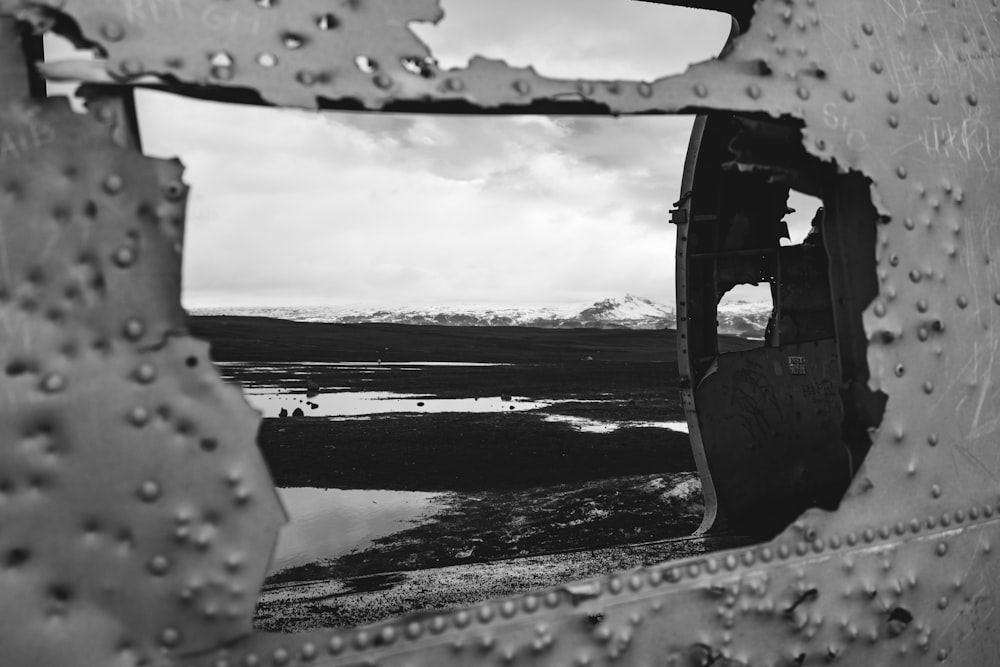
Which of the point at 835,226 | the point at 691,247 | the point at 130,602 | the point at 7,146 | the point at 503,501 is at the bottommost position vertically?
the point at 503,501

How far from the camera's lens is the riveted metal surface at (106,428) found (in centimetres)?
161

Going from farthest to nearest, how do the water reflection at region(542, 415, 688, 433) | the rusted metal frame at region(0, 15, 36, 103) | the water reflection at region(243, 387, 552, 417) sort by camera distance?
the water reflection at region(243, 387, 552, 417), the water reflection at region(542, 415, 688, 433), the rusted metal frame at region(0, 15, 36, 103)

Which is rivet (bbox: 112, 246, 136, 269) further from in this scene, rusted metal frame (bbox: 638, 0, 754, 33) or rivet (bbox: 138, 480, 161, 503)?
rusted metal frame (bbox: 638, 0, 754, 33)

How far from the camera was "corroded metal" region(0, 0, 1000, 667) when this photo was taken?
1.63 meters

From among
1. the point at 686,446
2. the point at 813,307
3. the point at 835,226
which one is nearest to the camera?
the point at 835,226

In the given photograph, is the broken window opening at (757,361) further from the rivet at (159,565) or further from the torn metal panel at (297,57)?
the rivet at (159,565)

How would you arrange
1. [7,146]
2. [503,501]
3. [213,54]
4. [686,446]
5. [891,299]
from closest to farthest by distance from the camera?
[7,146]
[213,54]
[891,299]
[503,501]
[686,446]

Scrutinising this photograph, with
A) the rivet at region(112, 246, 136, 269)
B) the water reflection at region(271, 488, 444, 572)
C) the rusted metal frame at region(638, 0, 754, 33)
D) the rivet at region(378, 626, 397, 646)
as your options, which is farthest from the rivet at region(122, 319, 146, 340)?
the water reflection at region(271, 488, 444, 572)

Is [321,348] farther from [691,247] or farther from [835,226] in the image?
[835,226]

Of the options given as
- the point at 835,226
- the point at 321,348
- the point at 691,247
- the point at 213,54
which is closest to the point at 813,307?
the point at 691,247

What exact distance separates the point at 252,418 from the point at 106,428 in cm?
29

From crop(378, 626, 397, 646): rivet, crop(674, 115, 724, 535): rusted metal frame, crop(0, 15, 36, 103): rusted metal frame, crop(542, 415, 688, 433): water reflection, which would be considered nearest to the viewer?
crop(0, 15, 36, 103): rusted metal frame

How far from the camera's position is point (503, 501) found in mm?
8141

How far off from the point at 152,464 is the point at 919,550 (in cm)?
226
